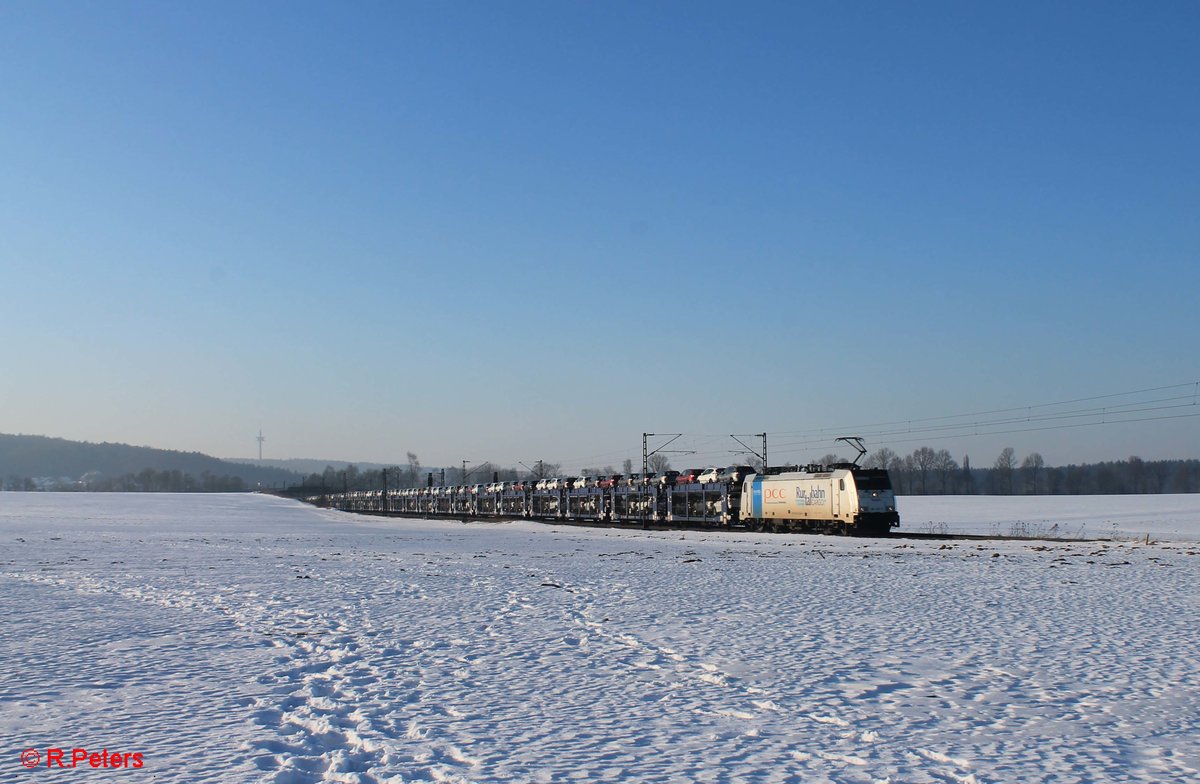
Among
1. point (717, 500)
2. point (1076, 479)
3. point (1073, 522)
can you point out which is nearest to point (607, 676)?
point (717, 500)

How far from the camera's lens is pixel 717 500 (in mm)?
59562

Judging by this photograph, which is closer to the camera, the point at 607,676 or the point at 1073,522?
the point at 607,676

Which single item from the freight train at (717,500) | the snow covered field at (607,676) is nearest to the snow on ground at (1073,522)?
the freight train at (717,500)

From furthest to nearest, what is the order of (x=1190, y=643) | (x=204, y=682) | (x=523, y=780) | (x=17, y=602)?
(x=17, y=602) → (x=1190, y=643) → (x=204, y=682) → (x=523, y=780)

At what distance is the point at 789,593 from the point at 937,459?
629 ft

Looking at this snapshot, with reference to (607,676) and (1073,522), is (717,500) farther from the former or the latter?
(607,676)

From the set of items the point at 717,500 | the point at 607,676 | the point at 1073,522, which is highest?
the point at 717,500

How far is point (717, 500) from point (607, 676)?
48830mm

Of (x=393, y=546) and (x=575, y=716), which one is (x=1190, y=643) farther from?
(x=393, y=546)

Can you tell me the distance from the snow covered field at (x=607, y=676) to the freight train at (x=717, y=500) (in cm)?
2231

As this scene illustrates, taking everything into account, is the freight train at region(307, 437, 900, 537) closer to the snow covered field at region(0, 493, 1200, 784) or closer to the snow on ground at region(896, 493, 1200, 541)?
the snow on ground at region(896, 493, 1200, 541)

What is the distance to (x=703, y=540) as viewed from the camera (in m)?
45.5

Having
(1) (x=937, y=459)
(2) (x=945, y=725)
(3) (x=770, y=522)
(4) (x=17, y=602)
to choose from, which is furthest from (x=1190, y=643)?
(1) (x=937, y=459)

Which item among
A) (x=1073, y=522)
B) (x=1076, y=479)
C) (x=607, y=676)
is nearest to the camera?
(x=607, y=676)
